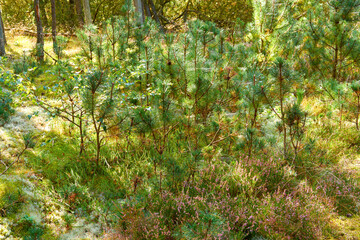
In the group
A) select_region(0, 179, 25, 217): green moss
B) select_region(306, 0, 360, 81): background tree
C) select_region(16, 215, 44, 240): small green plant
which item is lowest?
select_region(16, 215, 44, 240): small green plant

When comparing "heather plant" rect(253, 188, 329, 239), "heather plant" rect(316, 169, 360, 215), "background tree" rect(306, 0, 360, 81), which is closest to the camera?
"heather plant" rect(253, 188, 329, 239)

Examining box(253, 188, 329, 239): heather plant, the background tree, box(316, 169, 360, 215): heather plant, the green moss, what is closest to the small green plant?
the green moss

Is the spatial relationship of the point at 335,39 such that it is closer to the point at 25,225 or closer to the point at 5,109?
the point at 25,225

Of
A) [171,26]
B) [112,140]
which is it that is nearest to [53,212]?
[112,140]

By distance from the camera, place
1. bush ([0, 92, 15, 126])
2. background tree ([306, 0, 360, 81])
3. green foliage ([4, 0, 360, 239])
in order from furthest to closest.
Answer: background tree ([306, 0, 360, 81]) < bush ([0, 92, 15, 126]) < green foliage ([4, 0, 360, 239])

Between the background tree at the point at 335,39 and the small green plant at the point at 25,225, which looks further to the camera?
the background tree at the point at 335,39

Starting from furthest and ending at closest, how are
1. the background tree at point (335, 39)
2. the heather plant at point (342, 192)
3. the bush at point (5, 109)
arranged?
the background tree at point (335, 39) → the bush at point (5, 109) → the heather plant at point (342, 192)

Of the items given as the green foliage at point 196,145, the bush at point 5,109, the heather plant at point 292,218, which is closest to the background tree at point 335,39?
the green foliage at point 196,145

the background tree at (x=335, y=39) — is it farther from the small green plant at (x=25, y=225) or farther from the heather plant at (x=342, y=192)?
the small green plant at (x=25, y=225)

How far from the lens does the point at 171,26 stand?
14.2m

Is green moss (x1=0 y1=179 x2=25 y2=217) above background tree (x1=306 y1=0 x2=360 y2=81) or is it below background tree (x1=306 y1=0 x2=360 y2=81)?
below

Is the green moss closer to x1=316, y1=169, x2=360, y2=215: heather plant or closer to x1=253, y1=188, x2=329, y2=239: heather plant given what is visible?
x1=253, y1=188, x2=329, y2=239: heather plant

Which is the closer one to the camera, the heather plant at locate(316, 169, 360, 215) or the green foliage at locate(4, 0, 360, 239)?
the green foliage at locate(4, 0, 360, 239)

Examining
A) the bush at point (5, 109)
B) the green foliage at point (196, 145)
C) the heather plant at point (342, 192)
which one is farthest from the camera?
the bush at point (5, 109)
